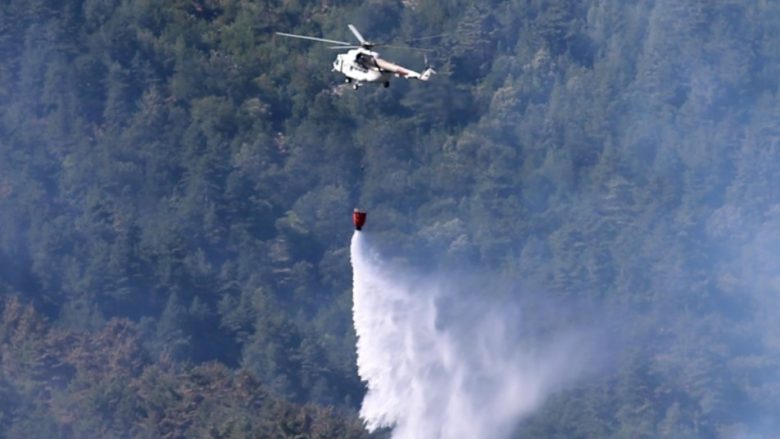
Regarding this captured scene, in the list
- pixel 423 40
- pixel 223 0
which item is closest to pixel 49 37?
pixel 223 0

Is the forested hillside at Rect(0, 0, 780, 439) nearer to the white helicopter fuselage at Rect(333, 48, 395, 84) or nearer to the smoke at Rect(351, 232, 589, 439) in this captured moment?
the smoke at Rect(351, 232, 589, 439)

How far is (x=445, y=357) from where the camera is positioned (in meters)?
90.4

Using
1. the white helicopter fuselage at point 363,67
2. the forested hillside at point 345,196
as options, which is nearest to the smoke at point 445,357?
the forested hillside at point 345,196

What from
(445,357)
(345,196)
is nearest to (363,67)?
(445,357)

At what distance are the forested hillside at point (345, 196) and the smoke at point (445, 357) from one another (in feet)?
5.38

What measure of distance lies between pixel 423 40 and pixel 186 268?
20.3 m

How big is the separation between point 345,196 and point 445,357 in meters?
30.1

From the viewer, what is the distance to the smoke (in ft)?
251

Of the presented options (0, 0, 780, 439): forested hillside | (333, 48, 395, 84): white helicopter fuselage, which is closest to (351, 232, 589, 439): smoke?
(0, 0, 780, 439): forested hillside

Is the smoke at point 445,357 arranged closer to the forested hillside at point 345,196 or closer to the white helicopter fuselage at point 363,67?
the forested hillside at point 345,196

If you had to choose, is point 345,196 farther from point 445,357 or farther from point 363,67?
point 363,67

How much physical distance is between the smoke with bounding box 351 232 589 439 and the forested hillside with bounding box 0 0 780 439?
164cm

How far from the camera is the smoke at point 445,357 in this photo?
76625 mm

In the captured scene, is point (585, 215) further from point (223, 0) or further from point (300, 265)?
point (223, 0)
